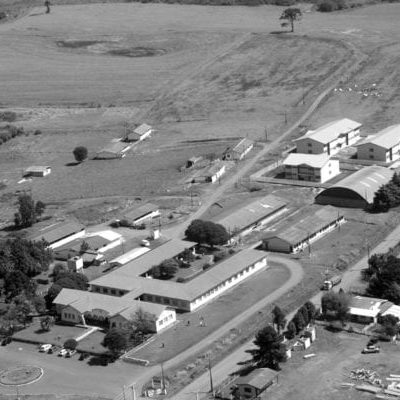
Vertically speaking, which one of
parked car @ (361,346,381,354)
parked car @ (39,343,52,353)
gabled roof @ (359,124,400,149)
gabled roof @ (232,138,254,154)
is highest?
gabled roof @ (359,124,400,149)

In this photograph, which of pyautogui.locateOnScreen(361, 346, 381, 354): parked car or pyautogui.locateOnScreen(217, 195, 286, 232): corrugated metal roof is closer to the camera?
pyautogui.locateOnScreen(361, 346, 381, 354): parked car

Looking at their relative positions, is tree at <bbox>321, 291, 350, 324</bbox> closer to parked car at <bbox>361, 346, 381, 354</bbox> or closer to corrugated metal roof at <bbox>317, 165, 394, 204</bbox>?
parked car at <bbox>361, 346, 381, 354</bbox>

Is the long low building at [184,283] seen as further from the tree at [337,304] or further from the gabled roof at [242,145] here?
the gabled roof at [242,145]

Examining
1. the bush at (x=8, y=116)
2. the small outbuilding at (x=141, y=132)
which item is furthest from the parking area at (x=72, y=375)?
the bush at (x=8, y=116)

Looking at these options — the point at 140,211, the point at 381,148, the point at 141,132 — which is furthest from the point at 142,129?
the point at 140,211

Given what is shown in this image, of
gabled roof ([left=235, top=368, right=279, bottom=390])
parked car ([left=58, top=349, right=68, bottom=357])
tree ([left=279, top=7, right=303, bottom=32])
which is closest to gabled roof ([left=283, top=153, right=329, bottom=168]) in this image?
parked car ([left=58, top=349, right=68, bottom=357])

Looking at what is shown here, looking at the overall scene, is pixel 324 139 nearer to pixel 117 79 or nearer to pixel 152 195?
pixel 152 195
